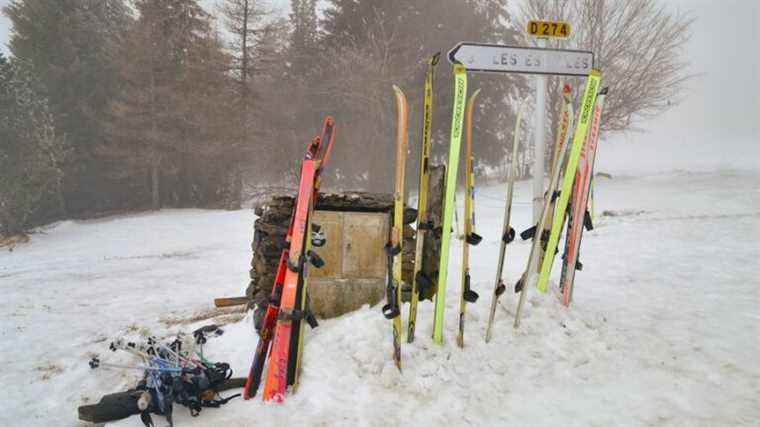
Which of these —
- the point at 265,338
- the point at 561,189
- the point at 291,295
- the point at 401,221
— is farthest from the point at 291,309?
the point at 561,189

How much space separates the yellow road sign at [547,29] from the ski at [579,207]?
2.63ft

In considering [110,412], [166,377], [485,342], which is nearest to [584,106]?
[485,342]

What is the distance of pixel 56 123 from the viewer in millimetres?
20188

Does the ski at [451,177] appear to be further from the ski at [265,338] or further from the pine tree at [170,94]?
the pine tree at [170,94]

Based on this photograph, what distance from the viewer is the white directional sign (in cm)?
374

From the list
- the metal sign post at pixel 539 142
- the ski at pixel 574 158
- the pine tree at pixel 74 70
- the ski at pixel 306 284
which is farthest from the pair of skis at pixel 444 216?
the pine tree at pixel 74 70

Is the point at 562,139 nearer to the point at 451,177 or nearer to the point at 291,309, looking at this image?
the point at 451,177

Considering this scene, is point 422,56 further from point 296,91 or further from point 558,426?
point 558,426

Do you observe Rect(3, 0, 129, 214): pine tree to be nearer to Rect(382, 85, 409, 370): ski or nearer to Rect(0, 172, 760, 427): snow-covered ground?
Rect(0, 172, 760, 427): snow-covered ground

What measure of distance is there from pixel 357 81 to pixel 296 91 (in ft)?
16.0

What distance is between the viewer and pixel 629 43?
16875mm

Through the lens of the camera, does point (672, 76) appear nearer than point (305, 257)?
No

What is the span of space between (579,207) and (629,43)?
656 inches

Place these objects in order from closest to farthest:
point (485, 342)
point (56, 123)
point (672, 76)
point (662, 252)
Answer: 1. point (485, 342)
2. point (662, 252)
3. point (672, 76)
4. point (56, 123)
